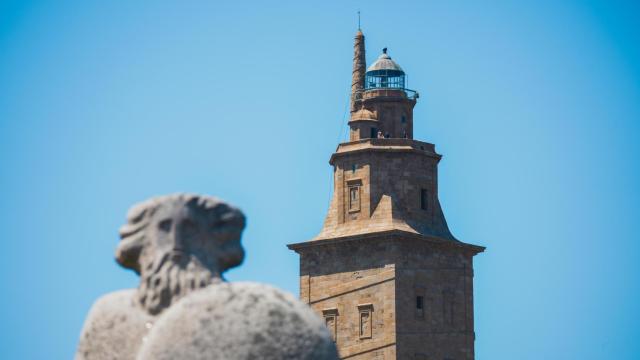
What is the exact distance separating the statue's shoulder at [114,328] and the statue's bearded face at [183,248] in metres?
0.10

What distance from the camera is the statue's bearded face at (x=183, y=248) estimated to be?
960 cm

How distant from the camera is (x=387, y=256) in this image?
80.6 m

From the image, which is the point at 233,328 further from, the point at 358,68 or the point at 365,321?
the point at 358,68

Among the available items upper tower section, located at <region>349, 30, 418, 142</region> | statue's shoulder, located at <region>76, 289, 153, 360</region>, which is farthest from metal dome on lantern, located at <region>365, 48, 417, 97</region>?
statue's shoulder, located at <region>76, 289, 153, 360</region>

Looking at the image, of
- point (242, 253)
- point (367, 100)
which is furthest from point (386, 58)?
point (242, 253)

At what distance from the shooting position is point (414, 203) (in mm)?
84062

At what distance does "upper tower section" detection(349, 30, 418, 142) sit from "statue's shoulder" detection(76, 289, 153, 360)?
75.2 metres

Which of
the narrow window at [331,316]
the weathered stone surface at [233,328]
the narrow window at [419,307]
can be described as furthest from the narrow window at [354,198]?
the weathered stone surface at [233,328]

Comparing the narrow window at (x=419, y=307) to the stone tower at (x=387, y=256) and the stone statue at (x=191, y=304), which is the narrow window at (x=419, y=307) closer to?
the stone tower at (x=387, y=256)

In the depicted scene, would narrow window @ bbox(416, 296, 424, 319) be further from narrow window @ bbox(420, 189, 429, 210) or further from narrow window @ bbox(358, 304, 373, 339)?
narrow window @ bbox(420, 189, 429, 210)

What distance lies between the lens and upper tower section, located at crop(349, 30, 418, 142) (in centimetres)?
8569

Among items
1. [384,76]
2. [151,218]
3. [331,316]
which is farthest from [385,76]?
[151,218]

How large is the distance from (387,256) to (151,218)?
7093cm

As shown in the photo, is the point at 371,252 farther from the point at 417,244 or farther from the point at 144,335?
the point at 144,335
